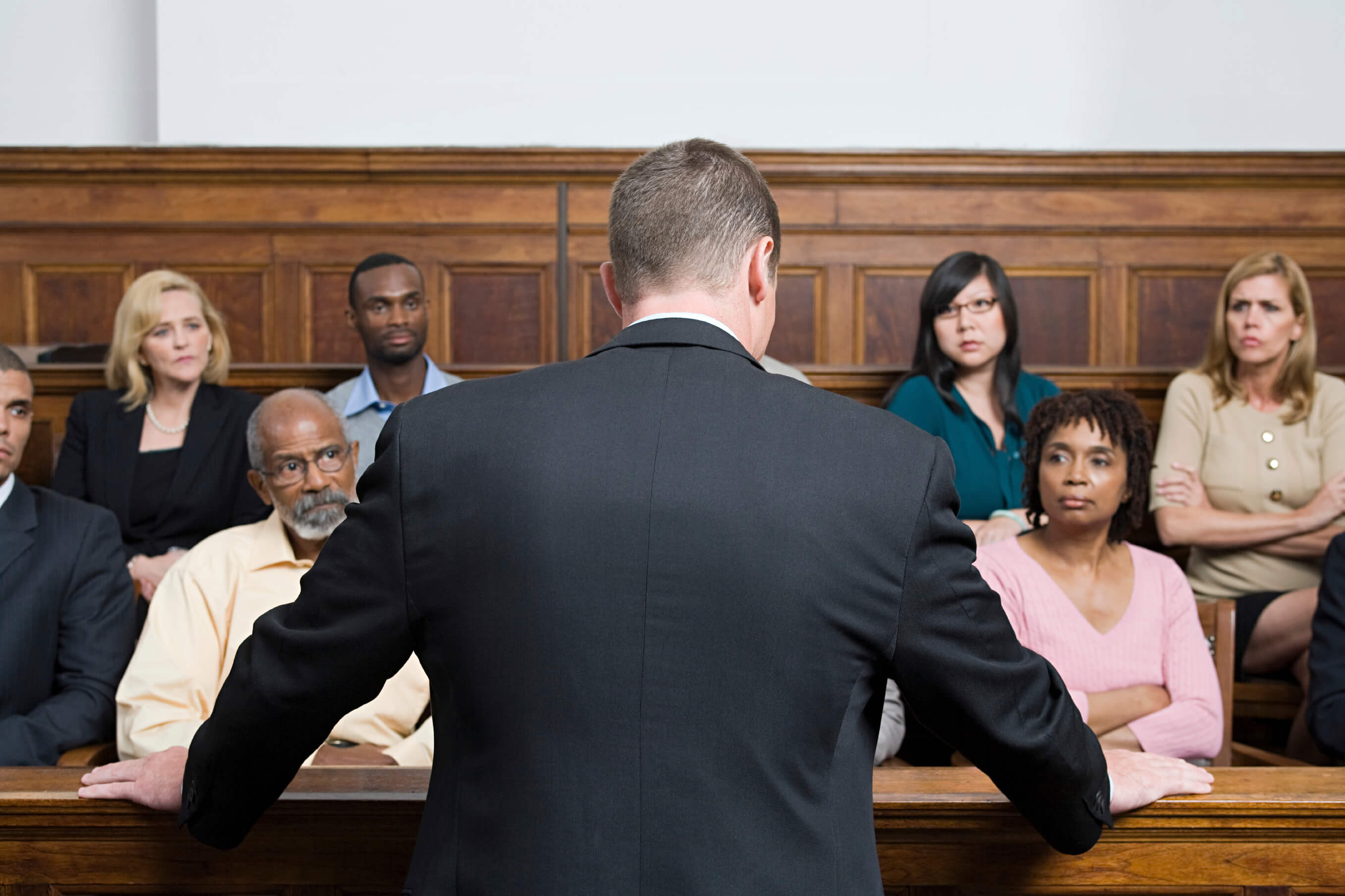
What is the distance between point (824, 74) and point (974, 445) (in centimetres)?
252

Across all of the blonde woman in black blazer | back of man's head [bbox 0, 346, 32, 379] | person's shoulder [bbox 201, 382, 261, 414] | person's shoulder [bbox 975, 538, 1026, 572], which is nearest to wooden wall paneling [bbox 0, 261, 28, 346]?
the blonde woman in black blazer

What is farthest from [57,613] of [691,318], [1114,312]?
[1114,312]

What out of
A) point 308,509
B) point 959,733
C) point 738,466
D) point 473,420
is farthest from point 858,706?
point 308,509

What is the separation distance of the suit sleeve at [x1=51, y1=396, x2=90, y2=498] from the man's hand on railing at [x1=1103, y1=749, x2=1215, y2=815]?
264 cm

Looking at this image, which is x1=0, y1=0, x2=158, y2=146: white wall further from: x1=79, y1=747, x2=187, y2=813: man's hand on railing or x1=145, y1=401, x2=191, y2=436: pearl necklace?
x1=79, y1=747, x2=187, y2=813: man's hand on railing

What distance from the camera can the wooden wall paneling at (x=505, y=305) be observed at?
4.86 metres

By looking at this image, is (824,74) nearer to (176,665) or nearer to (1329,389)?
(1329,389)

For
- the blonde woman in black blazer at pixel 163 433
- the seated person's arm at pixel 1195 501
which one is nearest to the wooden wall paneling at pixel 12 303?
the blonde woman in black blazer at pixel 163 433

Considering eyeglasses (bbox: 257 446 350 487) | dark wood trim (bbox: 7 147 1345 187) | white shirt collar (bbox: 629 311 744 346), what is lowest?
eyeglasses (bbox: 257 446 350 487)

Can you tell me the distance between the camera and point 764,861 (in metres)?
0.99

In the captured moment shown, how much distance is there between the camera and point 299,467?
2396mm

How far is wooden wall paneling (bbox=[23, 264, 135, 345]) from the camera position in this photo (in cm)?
484

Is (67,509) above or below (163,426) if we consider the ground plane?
below

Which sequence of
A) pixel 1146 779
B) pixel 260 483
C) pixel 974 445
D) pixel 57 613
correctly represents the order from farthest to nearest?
1. pixel 974 445
2. pixel 260 483
3. pixel 57 613
4. pixel 1146 779
